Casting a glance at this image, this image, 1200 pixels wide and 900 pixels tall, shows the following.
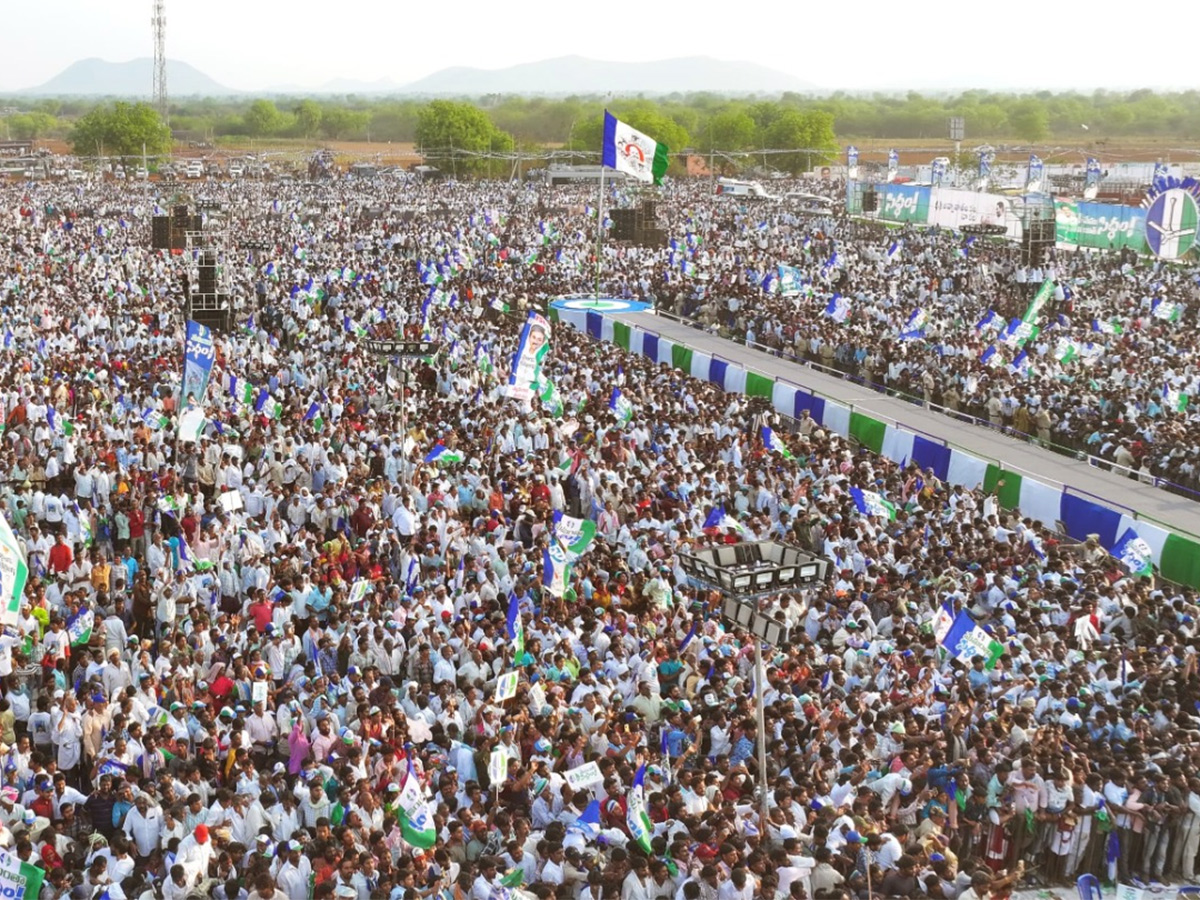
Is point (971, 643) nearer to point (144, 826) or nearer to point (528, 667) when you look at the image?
A: point (528, 667)

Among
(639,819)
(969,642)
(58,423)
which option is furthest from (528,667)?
(58,423)

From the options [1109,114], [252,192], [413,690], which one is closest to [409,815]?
[413,690]

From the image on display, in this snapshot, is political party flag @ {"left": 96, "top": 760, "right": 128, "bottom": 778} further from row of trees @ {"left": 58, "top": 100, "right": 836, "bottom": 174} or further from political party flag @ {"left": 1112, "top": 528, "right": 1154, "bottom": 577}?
row of trees @ {"left": 58, "top": 100, "right": 836, "bottom": 174}

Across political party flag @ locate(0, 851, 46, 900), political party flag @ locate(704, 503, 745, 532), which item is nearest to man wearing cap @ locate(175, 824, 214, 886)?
political party flag @ locate(0, 851, 46, 900)

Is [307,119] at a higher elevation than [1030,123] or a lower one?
lower

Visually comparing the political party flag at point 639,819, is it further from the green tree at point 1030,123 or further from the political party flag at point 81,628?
the green tree at point 1030,123
